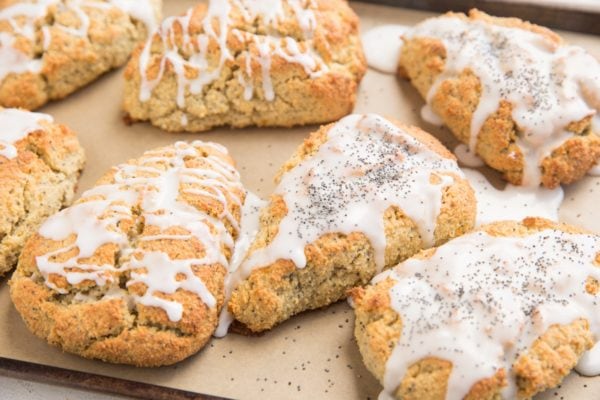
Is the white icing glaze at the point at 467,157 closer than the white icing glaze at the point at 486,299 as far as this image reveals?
No

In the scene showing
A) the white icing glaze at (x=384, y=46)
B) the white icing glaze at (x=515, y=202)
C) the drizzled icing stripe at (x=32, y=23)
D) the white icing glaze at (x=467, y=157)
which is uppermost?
the drizzled icing stripe at (x=32, y=23)

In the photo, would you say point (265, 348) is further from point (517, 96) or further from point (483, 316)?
point (517, 96)

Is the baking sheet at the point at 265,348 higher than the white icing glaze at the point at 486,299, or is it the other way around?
the white icing glaze at the point at 486,299

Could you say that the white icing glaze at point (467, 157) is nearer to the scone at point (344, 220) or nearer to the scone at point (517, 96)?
the scone at point (517, 96)

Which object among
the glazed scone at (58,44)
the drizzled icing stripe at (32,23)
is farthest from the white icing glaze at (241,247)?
the drizzled icing stripe at (32,23)

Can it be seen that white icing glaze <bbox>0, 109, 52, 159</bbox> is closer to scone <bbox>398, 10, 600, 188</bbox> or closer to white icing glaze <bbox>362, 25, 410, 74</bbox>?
white icing glaze <bbox>362, 25, 410, 74</bbox>

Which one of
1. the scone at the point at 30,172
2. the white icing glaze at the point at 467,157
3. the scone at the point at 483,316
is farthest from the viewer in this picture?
the white icing glaze at the point at 467,157

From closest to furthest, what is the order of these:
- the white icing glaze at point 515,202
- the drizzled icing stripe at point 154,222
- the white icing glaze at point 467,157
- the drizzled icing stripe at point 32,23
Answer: the drizzled icing stripe at point 154,222 → the white icing glaze at point 515,202 → the white icing glaze at point 467,157 → the drizzled icing stripe at point 32,23

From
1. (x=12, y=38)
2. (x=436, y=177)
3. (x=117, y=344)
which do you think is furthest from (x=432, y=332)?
(x=12, y=38)
